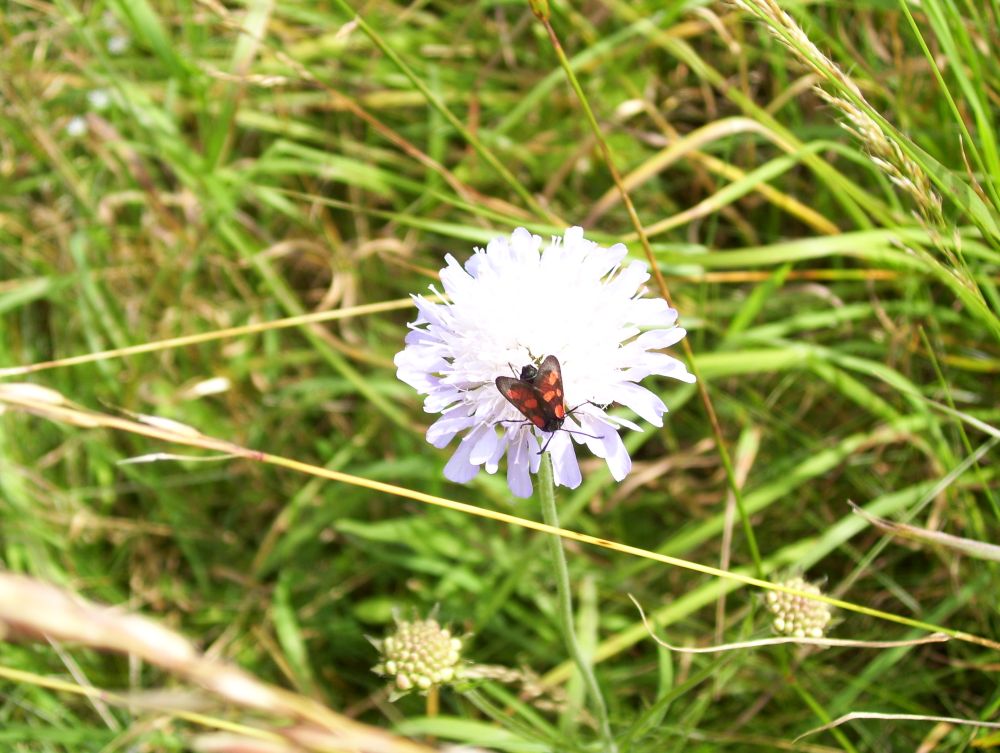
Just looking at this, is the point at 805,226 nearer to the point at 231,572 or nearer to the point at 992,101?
the point at 992,101

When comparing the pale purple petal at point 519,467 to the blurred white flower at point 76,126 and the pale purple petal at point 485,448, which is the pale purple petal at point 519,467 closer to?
the pale purple petal at point 485,448

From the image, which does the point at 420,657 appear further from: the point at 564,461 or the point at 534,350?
the point at 534,350

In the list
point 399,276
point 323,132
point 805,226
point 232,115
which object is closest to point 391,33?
point 323,132

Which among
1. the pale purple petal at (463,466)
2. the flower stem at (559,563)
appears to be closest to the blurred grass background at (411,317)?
the flower stem at (559,563)

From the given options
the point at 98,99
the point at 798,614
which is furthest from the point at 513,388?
the point at 98,99

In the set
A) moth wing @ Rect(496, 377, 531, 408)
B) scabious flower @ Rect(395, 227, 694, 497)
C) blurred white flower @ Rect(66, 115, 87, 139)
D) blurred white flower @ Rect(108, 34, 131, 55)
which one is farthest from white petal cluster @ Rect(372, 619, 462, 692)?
blurred white flower @ Rect(108, 34, 131, 55)
